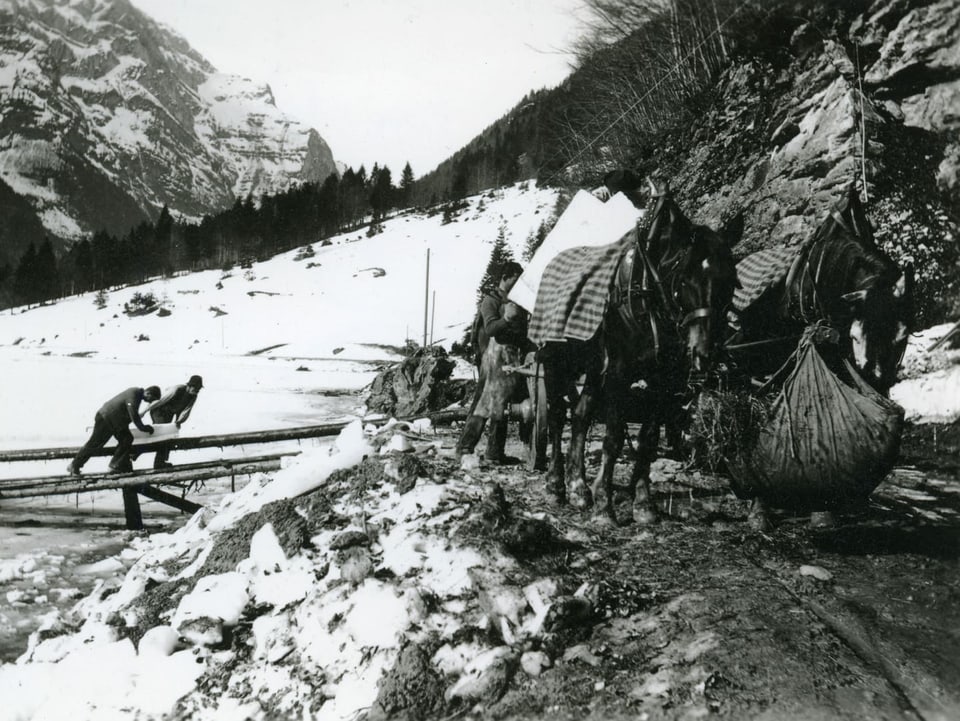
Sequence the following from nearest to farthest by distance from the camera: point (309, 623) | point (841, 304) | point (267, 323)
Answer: point (309, 623), point (841, 304), point (267, 323)

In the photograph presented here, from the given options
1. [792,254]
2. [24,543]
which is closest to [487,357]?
[792,254]

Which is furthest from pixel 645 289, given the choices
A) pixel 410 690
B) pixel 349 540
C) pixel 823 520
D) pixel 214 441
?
pixel 214 441

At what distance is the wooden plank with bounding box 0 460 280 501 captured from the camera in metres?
8.93

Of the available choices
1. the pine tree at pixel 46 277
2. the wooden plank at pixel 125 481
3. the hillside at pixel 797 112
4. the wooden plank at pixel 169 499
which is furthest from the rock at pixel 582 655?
the pine tree at pixel 46 277

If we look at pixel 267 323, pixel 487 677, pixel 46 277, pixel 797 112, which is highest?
pixel 46 277

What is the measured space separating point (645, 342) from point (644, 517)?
128 centimetres

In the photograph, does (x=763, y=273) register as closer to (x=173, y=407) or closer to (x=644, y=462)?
(x=644, y=462)

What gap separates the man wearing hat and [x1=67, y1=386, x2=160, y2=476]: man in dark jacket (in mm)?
527

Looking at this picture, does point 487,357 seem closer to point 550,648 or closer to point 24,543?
point 550,648

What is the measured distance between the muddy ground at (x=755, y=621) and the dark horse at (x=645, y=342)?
47cm

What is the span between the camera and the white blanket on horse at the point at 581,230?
217 inches

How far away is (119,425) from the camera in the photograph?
31.0 ft

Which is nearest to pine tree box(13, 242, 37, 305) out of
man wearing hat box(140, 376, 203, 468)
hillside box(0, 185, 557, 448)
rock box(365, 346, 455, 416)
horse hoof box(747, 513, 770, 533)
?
hillside box(0, 185, 557, 448)

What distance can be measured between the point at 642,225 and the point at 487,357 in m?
3.00
